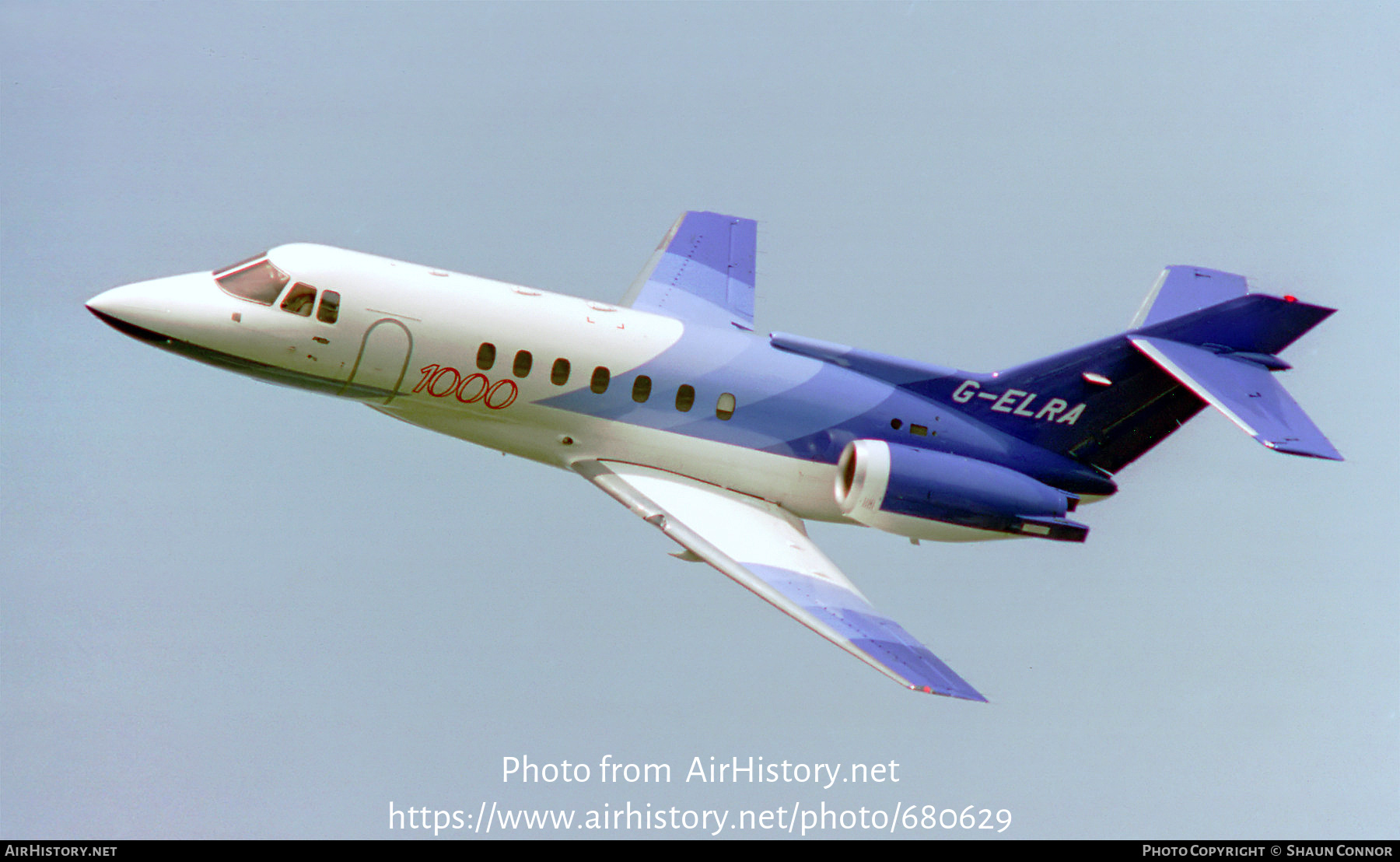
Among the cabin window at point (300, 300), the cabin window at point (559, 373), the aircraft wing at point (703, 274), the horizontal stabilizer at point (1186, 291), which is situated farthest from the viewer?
the aircraft wing at point (703, 274)

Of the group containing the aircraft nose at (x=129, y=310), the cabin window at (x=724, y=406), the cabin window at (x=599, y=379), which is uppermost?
the aircraft nose at (x=129, y=310)

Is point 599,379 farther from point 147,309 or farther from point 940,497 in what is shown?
point 147,309

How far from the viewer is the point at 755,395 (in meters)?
21.3

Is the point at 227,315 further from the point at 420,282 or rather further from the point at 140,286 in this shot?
the point at 420,282

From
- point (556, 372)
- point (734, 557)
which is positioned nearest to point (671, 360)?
point (556, 372)

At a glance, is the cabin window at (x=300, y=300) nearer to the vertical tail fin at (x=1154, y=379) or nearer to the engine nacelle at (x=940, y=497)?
the engine nacelle at (x=940, y=497)

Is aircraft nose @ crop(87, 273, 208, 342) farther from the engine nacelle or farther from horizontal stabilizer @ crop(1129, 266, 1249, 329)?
horizontal stabilizer @ crop(1129, 266, 1249, 329)

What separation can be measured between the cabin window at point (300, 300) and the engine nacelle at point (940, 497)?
802 cm

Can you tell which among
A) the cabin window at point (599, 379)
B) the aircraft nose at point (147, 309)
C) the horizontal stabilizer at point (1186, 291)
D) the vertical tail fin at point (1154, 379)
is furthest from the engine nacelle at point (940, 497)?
the aircraft nose at point (147, 309)

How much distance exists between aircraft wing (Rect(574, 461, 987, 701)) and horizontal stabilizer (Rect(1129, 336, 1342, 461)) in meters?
5.74

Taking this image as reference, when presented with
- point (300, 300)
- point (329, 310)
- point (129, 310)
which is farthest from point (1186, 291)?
point (129, 310)

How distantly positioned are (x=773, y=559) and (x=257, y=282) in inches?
327

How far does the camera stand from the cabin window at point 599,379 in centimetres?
2072

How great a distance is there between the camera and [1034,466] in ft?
73.3
